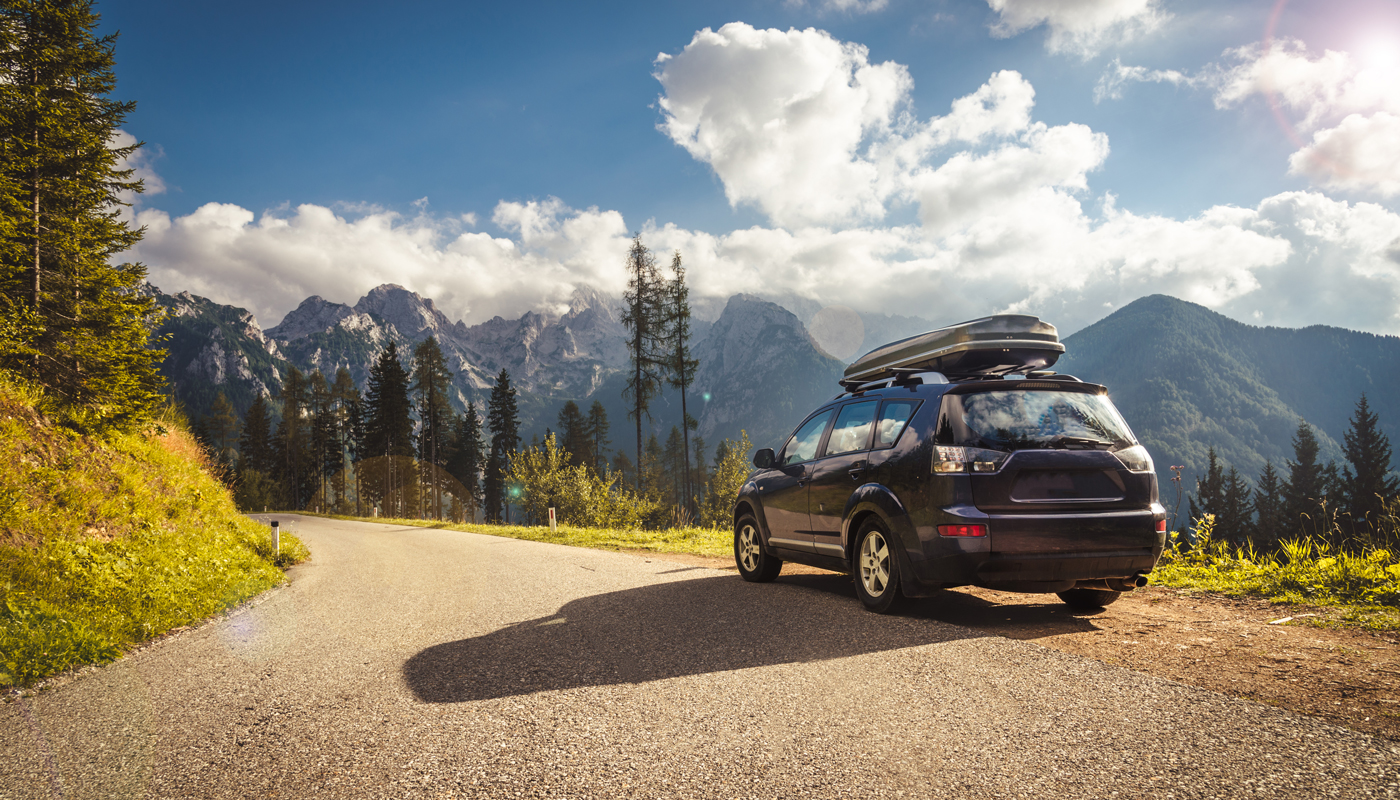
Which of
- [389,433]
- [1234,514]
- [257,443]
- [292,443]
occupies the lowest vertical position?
[1234,514]

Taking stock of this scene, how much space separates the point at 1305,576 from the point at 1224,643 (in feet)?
8.19

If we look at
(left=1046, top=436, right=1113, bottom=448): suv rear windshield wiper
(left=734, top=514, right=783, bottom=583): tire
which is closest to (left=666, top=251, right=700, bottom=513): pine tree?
(left=734, top=514, right=783, bottom=583): tire

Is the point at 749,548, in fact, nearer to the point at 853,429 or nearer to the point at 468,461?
the point at 853,429

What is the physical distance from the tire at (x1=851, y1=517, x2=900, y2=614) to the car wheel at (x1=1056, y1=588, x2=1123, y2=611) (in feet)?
4.95

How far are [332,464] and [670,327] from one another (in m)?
46.0

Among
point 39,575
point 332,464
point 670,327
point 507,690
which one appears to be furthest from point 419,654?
point 332,464

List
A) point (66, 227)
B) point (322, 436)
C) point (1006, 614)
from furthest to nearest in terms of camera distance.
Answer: point (322, 436), point (66, 227), point (1006, 614)

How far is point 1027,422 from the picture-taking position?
4863mm

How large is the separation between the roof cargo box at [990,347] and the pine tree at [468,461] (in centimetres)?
5764

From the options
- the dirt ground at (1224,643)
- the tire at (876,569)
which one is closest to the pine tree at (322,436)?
the tire at (876,569)

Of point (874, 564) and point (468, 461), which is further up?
point (468, 461)

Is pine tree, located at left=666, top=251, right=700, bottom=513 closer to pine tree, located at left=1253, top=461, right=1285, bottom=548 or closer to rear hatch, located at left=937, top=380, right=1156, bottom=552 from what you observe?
rear hatch, located at left=937, top=380, right=1156, bottom=552

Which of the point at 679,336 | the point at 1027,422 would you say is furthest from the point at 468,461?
the point at 1027,422

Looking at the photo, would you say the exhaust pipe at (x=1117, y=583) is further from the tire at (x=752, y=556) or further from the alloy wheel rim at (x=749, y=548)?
the alloy wheel rim at (x=749, y=548)
